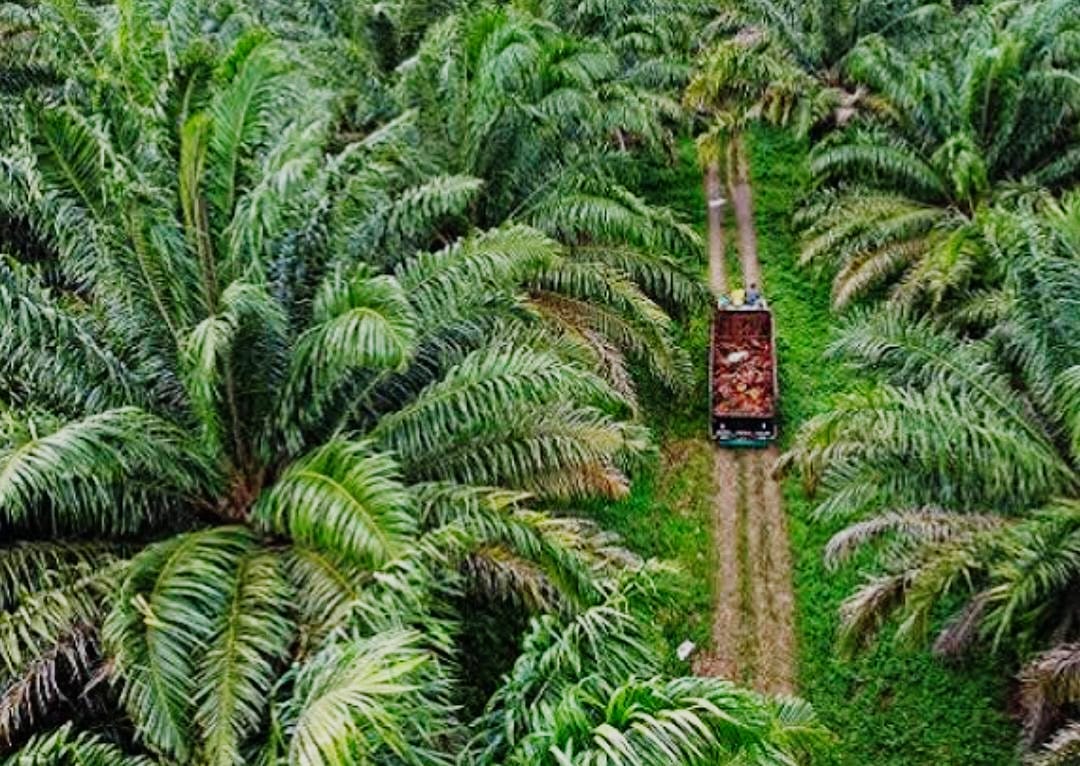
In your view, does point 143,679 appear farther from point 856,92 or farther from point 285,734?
point 856,92

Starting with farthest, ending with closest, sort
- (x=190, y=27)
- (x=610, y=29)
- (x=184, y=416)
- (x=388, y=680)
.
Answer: (x=610, y=29), (x=190, y=27), (x=184, y=416), (x=388, y=680)

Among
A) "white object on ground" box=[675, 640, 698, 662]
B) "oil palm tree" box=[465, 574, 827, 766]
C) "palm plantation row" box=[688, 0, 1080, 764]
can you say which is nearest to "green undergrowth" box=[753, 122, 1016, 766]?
"palm plantation row" box=[688, 0, 1080, 764]

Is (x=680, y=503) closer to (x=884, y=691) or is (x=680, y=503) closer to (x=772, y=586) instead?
(x=772, y=586)

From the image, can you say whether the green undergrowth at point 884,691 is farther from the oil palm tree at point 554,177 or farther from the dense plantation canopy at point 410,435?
the oil palm tree at point 554,177

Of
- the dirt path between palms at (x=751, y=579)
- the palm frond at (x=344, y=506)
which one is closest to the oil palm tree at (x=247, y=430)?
the palm frond at (x=344, y=506)

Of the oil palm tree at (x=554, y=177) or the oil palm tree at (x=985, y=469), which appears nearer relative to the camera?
the oil palm tree at (x=985, y=469)

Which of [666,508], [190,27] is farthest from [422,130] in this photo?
[666,508]
